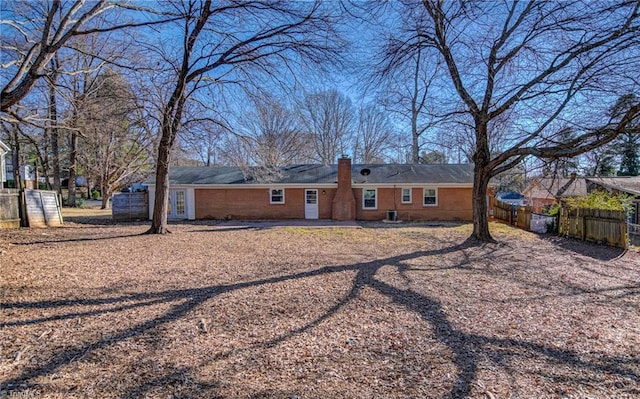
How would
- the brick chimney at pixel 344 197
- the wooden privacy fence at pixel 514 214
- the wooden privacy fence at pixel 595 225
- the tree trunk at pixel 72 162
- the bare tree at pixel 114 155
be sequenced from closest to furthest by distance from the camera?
the wooden privacy fence at pixel 595 225 < the wooden privacy fence at pixel 514 214 < the brick chimney at pixel 344 197 < the bare tree at pixel 114 155 < the tree trunk at pixel 72 162

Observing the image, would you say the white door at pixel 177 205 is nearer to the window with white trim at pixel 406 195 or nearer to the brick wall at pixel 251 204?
the brick wall at pixel 251 204

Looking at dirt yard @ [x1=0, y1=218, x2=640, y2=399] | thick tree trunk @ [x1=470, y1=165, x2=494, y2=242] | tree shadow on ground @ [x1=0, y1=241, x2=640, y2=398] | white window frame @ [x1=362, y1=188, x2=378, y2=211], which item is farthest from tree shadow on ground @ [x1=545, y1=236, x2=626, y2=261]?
white window frame @ [x1=362, y1=188, x2=378, y2=211]

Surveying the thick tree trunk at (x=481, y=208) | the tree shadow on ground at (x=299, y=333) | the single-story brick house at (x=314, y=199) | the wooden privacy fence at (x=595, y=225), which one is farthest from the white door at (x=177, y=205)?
the wooden privacy fence at (x=595, y=225)

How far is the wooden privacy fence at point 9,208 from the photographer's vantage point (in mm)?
12922

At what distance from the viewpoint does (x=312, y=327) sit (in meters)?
4.16

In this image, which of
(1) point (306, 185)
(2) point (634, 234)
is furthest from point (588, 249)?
(1) point (306, 185)

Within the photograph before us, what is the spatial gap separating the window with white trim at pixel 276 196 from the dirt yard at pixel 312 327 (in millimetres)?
11003

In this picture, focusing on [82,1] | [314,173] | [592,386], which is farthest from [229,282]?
[314,173]

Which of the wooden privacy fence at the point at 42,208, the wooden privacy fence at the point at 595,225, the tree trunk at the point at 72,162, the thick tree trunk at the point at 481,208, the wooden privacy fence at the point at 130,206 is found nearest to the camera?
the wooden privacy fence at the point at 595,225

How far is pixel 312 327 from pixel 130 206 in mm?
17655

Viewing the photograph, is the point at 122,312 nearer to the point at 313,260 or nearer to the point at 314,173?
the point at 313,260

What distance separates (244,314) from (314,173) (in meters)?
16.5

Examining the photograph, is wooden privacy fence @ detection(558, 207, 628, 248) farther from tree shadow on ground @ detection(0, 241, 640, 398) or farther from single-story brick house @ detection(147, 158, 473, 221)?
tree shadow on ground @ detection(0, 241, 640, 398)

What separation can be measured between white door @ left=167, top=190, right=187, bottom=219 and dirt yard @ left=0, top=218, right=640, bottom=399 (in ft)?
35.8
